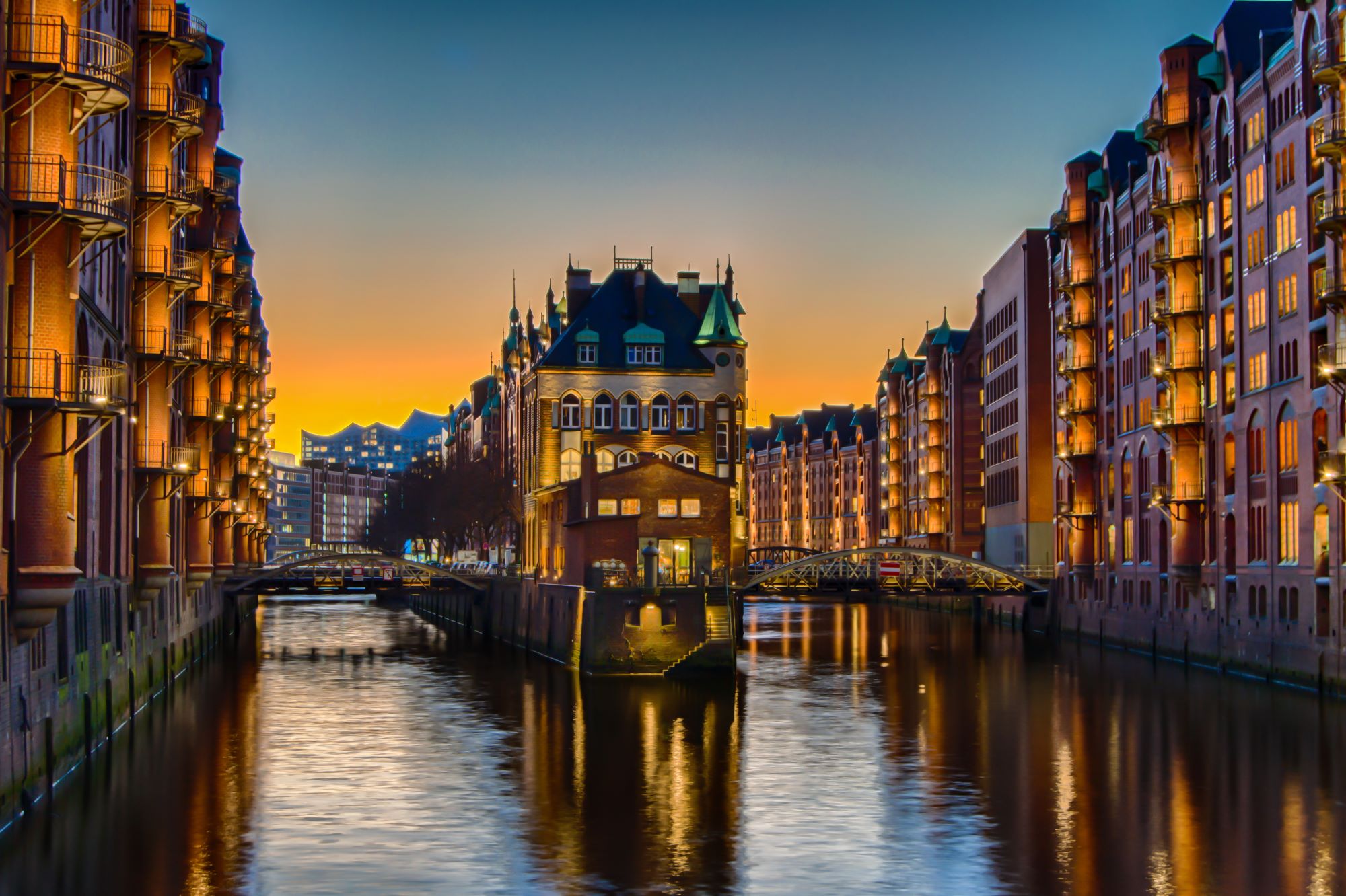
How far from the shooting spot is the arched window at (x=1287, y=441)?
219 feet

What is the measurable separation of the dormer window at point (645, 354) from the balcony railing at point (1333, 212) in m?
50.7

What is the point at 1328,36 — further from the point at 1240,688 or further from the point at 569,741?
the point at 569,741

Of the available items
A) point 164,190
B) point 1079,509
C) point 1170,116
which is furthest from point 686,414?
point 164,190

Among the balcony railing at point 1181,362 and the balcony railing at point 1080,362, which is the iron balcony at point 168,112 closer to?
the balcony railing at point 1181,362

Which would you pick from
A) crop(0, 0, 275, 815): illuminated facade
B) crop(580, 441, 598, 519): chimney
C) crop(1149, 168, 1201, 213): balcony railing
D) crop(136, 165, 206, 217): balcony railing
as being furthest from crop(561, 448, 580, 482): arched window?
crop(136, 165, 206, 217): balcony railing

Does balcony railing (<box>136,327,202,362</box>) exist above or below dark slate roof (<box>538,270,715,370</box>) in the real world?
below

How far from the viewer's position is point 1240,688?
6700cm

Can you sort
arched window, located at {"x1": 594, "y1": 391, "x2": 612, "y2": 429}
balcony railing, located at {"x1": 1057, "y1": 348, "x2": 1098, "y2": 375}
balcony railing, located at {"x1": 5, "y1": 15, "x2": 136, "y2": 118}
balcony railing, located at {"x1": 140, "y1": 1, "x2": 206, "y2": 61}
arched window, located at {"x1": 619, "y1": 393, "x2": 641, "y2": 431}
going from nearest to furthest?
balcony railing, located at {"x1": 5, "y1": 15, "x2": 136, "y2": 118}, balcony railing, located at {"x1": 140, "y1": 1, "x2": 206, "y2": 61}, balcony railing, located at {"x1": 1057, "y1": 348, "x2": 1098, "y2": 375}, arched window, located at {"x1": 594, "y1": 391, "x2": 612, "y2": 429}, arched window, located at {"x1": 619, "y1": 393, "x2": 641, "y2": 431}

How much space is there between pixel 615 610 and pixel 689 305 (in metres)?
44.8

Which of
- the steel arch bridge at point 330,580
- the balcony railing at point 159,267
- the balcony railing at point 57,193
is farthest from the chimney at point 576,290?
the balcony railing at point 57,193

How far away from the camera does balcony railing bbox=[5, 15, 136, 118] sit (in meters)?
33.3

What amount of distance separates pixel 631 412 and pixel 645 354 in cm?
364

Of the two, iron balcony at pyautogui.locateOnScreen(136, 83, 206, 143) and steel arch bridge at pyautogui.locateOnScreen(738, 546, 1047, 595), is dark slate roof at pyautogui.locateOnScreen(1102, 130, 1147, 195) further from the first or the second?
iron balcony at pyautogui.locateOnScreen(136, 83, 206, 143)

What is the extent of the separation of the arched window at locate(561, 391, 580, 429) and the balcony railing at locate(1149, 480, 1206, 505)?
1435 inches
